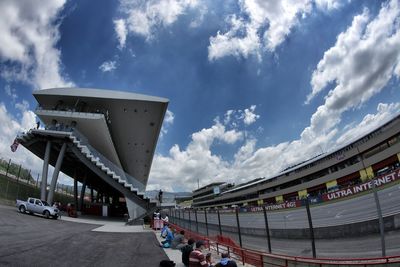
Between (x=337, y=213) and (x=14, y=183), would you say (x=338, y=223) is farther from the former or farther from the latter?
(x=14, y=183)

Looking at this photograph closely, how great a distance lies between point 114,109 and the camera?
36.9 meters

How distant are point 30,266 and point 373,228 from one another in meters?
11.2

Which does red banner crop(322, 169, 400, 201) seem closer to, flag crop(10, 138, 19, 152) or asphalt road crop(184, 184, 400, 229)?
asphalt road crop(184, 184, 400, 229)

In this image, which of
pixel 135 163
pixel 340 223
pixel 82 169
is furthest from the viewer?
pixel 135 163

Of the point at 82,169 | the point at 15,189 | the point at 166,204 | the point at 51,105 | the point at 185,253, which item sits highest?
the point at 51,105

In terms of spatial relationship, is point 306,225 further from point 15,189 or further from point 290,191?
point 290,191

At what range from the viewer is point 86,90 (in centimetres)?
3406

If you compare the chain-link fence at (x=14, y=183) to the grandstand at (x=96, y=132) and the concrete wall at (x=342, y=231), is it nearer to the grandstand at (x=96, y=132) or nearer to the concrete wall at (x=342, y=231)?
the grandstand at (x=96, y=132)

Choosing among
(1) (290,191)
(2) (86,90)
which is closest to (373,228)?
(2) (86,90)

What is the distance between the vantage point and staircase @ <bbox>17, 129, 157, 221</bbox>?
1161 inches

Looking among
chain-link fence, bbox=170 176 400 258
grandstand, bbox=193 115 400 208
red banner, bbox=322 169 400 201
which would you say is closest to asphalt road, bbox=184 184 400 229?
chain-link fence, bbox=170 176 400 258

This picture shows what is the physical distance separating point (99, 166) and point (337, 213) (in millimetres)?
26040

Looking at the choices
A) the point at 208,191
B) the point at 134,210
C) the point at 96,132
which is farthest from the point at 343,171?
the point at 208,191

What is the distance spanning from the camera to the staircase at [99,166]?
29500 mm
